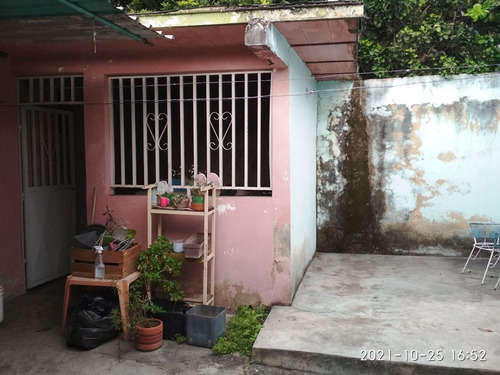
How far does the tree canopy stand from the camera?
7.58m

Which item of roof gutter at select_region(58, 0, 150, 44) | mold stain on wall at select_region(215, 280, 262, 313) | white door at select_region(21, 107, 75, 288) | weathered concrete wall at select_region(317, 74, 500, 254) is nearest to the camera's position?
roof gutter at select_region(58, 0, 150, 44)

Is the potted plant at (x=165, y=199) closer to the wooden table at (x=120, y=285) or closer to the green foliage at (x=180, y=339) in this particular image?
the wooden table at (x=120, y=285)

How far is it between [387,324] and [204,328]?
6.02ft

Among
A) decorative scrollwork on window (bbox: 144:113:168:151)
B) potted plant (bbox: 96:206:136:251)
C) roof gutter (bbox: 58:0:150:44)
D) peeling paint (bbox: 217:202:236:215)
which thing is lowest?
potted plant (bbox: 96:206:136:251)

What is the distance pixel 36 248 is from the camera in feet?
19.6

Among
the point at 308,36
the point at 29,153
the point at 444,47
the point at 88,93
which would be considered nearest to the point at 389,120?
the point at 444,47

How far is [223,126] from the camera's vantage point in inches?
217

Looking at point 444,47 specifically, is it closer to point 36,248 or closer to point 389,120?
→ point 389,120

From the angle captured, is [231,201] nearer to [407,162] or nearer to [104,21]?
[104,21]

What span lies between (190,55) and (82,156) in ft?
10.6

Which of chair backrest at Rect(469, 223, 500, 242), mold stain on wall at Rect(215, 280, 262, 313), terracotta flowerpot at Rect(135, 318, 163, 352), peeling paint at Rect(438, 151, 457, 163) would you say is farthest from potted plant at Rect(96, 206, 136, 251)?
peeling paint at Rect(438, 151, 457, 163)

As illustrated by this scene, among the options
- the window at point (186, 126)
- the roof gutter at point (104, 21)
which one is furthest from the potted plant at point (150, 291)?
the roof gutter at point (104, 21)

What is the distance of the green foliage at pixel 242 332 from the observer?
4172 millimetres

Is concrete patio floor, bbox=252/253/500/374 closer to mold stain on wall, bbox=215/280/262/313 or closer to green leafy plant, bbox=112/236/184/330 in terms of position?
mold stain on wall, bbox=215/280/262/313
